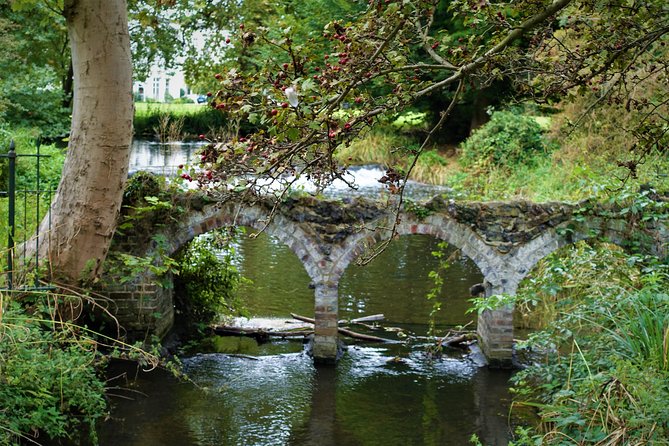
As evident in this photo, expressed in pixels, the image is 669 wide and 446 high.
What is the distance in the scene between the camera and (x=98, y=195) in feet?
22.1

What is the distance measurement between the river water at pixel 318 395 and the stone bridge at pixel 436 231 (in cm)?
71

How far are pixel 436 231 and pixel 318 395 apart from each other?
2923 mm

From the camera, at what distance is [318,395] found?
10.7 m

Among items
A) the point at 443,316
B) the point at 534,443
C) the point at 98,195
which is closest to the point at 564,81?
the point at 534,443

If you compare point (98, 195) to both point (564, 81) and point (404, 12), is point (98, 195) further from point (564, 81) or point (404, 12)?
point (564, 81)

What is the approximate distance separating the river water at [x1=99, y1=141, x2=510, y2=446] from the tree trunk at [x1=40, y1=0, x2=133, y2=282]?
2367 mm

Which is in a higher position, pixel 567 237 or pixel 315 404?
pixel 567 237

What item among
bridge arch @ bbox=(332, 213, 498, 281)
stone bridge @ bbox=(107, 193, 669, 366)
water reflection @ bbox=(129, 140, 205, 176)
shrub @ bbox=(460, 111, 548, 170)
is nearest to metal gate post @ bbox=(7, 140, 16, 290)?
stone bridge @ bbox=(107, 193, 669, 366)

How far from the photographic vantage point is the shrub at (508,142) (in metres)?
22.5

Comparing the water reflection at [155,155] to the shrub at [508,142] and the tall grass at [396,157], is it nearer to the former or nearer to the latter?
the tall grass at [396,157]

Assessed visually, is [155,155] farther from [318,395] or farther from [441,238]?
[318,395]

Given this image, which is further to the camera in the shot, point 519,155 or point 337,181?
point 519,155

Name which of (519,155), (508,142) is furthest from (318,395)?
(508,142)

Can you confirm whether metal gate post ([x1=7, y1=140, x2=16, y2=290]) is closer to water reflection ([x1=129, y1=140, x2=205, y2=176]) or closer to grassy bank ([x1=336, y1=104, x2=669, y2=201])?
grassy bank ([x1=336, y1=104, x2=669, y2=201])
